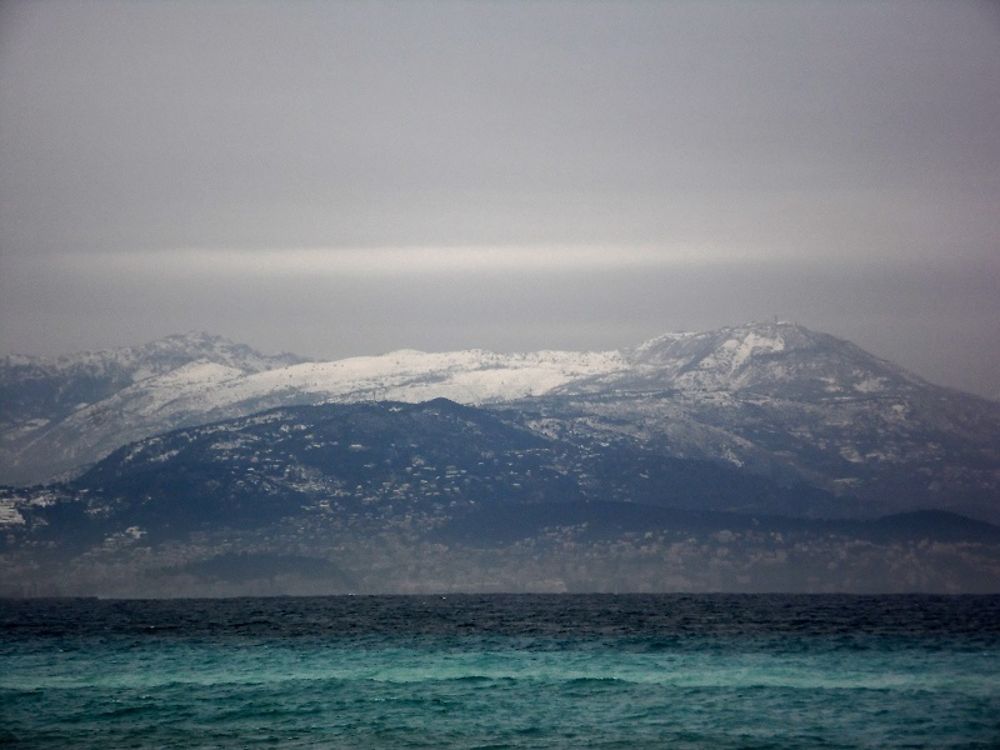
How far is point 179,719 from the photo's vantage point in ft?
223

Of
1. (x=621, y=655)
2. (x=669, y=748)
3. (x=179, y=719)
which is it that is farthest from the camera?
(x=621, y=655)

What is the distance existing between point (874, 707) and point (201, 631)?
3361 inches

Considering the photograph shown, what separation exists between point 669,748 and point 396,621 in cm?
9816

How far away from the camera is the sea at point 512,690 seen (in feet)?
206

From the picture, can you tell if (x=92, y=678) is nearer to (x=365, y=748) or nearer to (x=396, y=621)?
(x=365, y=748)

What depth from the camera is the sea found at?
62.7m

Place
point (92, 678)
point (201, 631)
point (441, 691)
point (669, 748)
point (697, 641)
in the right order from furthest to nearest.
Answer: point (201, 631) → point (697, 641) → point (92, 678) → point (441, 691) → point (669, 748)

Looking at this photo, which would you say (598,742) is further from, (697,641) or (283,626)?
(283,626)

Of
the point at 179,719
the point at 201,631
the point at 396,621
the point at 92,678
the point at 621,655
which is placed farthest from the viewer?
the point at 396,621

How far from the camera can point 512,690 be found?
252 feet

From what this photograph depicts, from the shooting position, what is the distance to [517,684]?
79.2 m

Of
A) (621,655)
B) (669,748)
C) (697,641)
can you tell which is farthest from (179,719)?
(697,641)

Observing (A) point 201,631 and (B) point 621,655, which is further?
(A) point 201,631

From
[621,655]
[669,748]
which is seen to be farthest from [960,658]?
[669,748]
